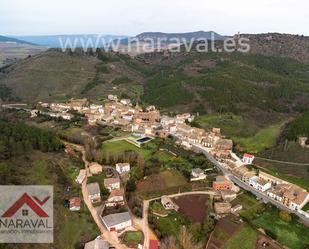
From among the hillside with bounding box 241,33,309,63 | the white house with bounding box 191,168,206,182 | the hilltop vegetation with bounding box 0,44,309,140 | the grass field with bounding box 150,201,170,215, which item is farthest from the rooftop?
the hillside with bounding box 241,33,309,63

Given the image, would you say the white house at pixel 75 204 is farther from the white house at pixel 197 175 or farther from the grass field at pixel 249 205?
the grass field at pixel 249 205

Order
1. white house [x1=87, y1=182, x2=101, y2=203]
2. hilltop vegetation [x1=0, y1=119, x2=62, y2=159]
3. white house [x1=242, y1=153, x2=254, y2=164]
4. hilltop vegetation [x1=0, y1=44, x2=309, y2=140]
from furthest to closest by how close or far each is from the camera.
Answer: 1. hilltop vegetation [x1=0, y1=44, x2=309, y2=140]
2. white house [x1=242, y1=153, x2=254, y2=164]
3. hilltop vegetation [x1=0, y1=119, x2=62, y2=159]
4. white house [x1=87, y1=182, x2=101, y2=203]

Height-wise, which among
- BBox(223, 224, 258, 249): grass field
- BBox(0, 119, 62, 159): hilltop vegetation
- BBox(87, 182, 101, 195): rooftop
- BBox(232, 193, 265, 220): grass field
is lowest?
BBox(223, 224, 258, 249): grass field

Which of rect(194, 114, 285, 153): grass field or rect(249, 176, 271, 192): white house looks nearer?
rect(249, 176, 271, 192): white house

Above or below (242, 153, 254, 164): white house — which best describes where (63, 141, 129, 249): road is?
below

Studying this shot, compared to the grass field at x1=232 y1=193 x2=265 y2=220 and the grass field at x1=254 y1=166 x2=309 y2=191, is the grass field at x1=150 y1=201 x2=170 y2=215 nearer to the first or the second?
the grass field at x1=232 y1=193 x2=265 y2=220

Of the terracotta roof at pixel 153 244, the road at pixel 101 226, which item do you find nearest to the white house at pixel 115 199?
the road at pixel 101 226

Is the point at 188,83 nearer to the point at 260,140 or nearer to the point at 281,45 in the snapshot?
the point at 260,140
